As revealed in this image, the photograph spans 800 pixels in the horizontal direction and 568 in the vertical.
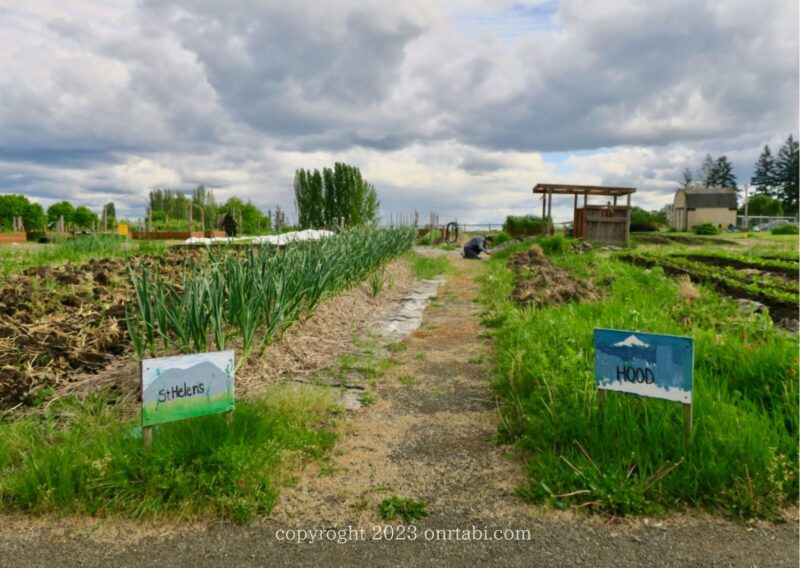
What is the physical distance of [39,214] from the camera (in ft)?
139

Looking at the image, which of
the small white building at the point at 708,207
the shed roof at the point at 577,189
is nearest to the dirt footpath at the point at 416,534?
the shed roof at the point at 577,189

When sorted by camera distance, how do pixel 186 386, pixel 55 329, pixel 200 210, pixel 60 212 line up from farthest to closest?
pixel 60 212
pixel 200 210
pixel 55 329
pixel 186 386

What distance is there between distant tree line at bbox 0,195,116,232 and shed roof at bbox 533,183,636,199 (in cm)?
2181

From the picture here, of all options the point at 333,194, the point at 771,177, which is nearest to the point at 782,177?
the point at 771,177

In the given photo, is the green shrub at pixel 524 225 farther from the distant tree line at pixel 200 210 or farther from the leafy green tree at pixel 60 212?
the leafy green tree at pixel 60 212

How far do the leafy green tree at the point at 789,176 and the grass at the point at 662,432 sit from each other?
68.0m

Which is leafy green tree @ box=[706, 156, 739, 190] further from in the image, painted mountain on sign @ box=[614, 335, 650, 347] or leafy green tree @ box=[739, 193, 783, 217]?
painted mountain on sign @ box=[614, 335, 650, 347]

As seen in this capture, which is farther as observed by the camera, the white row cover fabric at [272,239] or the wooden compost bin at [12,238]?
the wooden compost bin at [12,238]

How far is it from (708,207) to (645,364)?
48.3 meters

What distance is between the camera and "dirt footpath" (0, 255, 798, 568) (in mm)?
2096

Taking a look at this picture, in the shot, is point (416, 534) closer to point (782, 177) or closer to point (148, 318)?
point (148, 318)

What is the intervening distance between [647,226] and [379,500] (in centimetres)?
3038

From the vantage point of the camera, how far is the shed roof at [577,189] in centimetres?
1653

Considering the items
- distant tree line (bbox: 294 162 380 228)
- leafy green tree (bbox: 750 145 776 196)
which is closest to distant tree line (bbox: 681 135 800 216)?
leafy green tree (bbox: 750 145 776 196)
